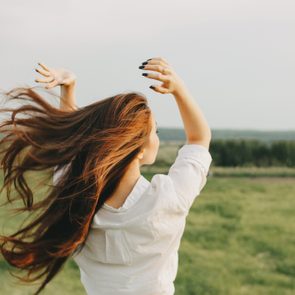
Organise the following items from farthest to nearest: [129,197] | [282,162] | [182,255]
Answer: [282,162]
[182,255]
[129,197]

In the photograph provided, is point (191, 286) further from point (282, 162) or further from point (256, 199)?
point (282, 162)

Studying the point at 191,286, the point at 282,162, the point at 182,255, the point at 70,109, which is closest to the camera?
the point at 70,109

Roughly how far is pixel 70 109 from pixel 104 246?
1.72 feet

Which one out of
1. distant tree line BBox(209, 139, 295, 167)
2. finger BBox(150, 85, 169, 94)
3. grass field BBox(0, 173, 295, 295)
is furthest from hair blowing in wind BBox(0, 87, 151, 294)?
distant tree line BBox(209, 139, 295, 167)

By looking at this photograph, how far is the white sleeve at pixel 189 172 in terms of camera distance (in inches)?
86.0

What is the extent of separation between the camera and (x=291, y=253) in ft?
26.2

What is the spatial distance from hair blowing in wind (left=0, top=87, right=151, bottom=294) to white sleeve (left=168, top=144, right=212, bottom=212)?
138 mm

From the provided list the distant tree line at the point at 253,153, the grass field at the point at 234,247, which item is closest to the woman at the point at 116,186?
the grass field at the point at 234,247

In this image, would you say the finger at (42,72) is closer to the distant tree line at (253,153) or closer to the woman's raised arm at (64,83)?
the woman's raised arm at (64,83)

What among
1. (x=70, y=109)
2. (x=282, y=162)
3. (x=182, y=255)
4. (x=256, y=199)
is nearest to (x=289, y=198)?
(x=256, y=199)

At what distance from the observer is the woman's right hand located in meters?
2.07

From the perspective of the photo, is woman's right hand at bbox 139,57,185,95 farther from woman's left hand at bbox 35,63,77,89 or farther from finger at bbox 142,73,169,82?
woman's left hand at bbox 35,63,77,89

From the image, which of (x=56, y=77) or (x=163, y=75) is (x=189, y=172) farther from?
(x=56, y=77)

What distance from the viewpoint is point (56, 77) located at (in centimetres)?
250
